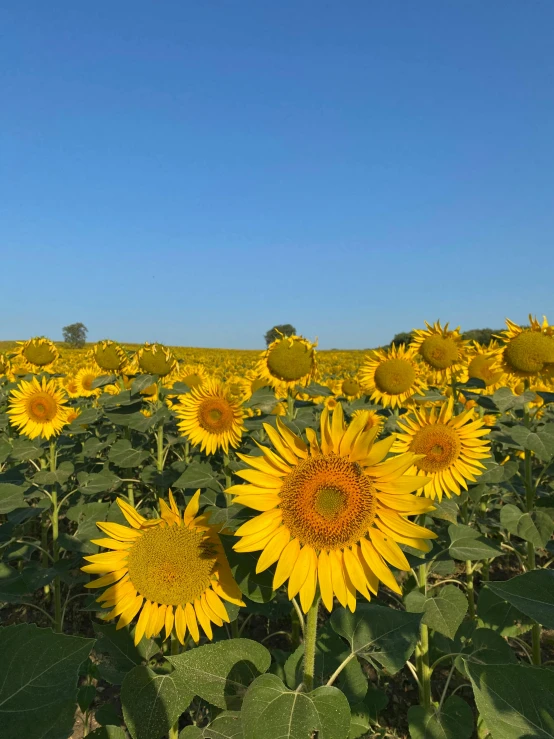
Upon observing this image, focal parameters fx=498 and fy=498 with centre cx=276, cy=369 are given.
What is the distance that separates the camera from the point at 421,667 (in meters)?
2.62

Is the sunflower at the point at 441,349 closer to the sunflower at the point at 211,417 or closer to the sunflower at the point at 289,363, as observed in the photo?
the sunflower at the point at 289,363

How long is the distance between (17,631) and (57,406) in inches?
177

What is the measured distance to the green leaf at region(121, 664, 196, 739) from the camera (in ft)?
4.86

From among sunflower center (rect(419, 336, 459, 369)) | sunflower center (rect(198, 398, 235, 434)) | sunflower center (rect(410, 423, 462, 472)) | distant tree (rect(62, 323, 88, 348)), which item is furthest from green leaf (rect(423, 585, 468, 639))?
distant tree (rect(62, 323, 88, 348))

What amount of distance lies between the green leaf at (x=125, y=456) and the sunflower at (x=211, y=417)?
42 cm

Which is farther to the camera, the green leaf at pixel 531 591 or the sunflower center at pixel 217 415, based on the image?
the sunflower center at pixel 217 415

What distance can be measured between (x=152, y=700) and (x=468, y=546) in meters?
1.72

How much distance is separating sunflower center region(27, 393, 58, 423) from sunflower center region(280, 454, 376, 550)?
4.06 metres

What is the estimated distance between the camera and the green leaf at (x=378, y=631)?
162cm

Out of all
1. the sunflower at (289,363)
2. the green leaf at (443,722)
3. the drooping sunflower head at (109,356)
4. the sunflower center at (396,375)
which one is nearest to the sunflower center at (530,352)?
the sunflower center at (396,375)

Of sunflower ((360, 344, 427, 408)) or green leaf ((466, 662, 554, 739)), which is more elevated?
sunflower ((360, 344, 427, 408))

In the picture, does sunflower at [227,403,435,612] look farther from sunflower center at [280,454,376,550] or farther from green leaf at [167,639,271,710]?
green leaf at [167,639,271,710]

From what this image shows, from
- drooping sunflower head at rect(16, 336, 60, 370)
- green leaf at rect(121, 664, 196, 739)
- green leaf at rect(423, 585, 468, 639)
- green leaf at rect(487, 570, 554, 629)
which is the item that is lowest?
green leaf at rect(121, 664, 196, 739)

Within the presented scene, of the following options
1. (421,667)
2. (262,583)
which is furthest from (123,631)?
(421,667)
